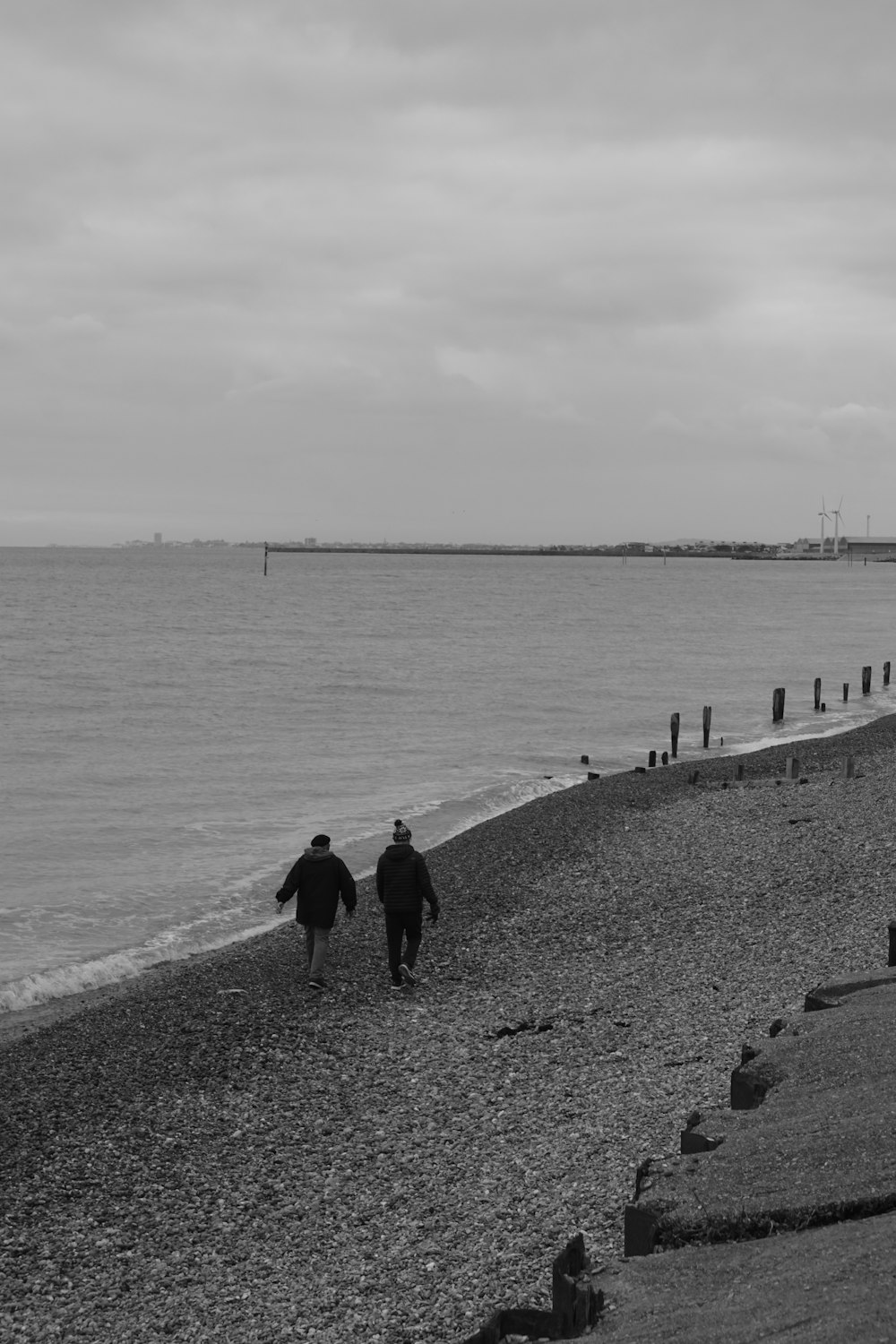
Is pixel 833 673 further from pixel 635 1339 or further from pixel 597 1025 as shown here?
pixel 635 1339

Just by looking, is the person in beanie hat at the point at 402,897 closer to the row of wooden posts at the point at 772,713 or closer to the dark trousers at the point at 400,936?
the dark trousers at the point at 400,936

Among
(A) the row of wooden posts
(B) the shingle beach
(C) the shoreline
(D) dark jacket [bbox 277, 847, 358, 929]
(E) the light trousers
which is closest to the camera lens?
(B) the shingle beach

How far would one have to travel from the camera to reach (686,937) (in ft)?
48.9

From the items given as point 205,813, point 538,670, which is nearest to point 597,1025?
point 205,813

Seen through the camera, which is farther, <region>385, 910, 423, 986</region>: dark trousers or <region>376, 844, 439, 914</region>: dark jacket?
<region>385, 910, 423, 986</region>: dark trousers

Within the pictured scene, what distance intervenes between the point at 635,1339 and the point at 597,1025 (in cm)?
661

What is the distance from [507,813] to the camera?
1011 inches

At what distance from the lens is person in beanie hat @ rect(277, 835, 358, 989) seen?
13.8 m

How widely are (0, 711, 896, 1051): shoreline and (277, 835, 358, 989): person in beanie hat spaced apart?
8.00ft

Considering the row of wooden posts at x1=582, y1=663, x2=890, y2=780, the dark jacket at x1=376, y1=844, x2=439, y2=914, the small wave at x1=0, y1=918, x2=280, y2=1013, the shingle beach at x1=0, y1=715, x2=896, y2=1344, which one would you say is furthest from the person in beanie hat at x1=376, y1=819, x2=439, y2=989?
the row of wooden posts at x1=582, y1=663, x2=890, y2=780

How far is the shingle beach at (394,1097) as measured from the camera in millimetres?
7773

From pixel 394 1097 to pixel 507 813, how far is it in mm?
15096

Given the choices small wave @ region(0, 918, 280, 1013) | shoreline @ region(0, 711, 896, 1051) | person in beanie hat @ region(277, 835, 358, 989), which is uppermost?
person in beanie hat @ region(277, 835, 358, 989)

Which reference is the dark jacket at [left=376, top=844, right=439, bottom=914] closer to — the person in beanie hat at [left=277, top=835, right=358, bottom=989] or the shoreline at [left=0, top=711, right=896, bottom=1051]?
the person in beanie hat at [left=277, top=835, right=358, bottom=989]
